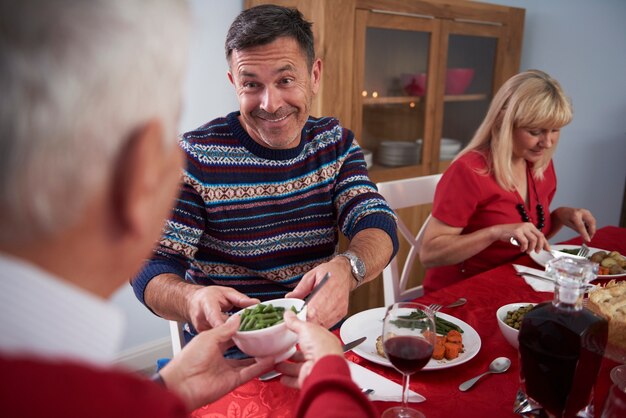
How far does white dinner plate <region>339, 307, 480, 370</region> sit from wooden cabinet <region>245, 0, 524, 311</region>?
146 cm

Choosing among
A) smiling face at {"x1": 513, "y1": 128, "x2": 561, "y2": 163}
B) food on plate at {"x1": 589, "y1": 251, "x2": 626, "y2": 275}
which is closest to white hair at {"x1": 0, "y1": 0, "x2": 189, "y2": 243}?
food on plate at {"x1": 589, "y1": 251, "x2": 626, "y2": 275}

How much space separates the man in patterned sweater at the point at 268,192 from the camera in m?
1.50

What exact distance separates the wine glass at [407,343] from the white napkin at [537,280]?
735 millimetres

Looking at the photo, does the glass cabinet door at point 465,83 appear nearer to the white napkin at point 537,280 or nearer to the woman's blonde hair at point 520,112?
the woman's blonde hair at point 520,112

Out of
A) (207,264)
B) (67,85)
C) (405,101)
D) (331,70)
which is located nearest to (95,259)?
(67,85)

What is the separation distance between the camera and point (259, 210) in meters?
1.60

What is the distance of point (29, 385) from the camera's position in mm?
405

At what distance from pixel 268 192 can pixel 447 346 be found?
0.73 meters

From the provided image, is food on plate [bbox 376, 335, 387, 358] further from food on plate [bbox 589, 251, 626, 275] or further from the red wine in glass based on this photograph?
food on plate [bbox 589, 251, 626, 275]

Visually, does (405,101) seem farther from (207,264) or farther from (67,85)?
(67,85)

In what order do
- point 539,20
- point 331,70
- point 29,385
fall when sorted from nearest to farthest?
point 29,385
point 331,70
point 539,20

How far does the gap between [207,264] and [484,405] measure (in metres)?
0.92

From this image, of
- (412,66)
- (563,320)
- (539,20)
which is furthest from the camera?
(539,20)

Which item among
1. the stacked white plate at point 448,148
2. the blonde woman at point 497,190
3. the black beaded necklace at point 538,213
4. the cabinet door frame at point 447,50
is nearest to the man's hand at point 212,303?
the blonde woman at point 497,190
